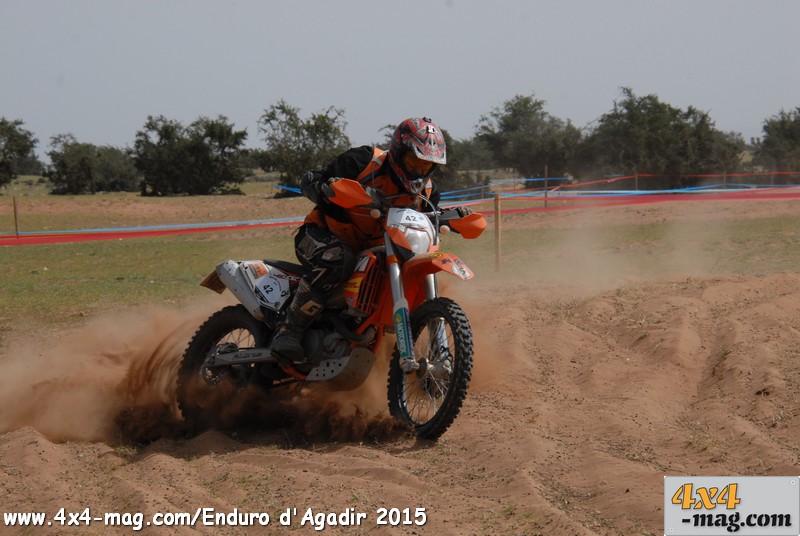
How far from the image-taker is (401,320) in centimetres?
601

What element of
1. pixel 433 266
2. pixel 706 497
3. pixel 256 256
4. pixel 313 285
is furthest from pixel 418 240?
pixel 256 256

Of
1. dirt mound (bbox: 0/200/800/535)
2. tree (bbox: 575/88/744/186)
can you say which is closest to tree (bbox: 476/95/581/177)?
tree (bbox: 575/88/744/186)

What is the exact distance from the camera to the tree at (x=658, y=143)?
41.8 m

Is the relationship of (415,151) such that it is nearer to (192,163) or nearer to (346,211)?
(346,211)

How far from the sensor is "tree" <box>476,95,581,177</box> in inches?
1961

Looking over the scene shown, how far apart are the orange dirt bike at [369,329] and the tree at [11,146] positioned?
50931 millimetres

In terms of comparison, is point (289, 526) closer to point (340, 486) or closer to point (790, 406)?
point (340, 486)

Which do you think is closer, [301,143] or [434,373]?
[434,373]

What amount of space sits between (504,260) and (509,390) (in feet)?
33.1

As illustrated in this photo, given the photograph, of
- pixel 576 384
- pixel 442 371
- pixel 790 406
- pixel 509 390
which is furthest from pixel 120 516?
pixel 790 406

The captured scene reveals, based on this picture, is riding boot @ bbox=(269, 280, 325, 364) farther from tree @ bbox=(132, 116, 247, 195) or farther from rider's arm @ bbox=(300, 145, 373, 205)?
tree @ bbox=(132, 116, 247, 195)

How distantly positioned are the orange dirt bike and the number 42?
164 centimetres

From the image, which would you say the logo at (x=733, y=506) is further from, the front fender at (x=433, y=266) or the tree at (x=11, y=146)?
the tree at (x=11, y=146)

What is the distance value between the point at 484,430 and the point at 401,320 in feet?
3.23
